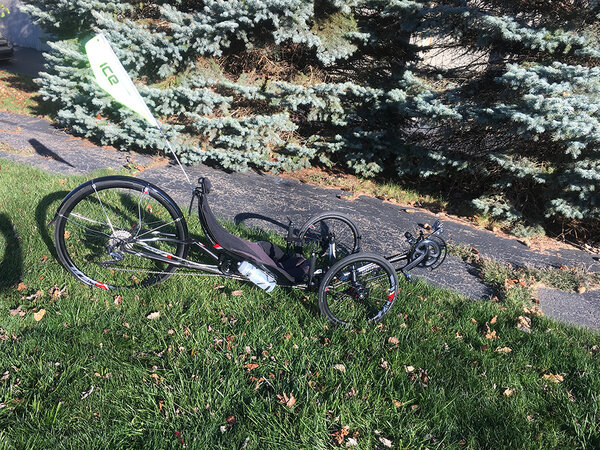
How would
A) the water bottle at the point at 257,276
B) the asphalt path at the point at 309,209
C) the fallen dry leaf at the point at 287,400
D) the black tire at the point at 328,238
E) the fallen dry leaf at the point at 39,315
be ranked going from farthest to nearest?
the asphalt path at the point at 309,209 → the black tire at the point at 328,238 → the water bottle at the point at 257,276 → the fallen dry leaf at the point at 39,315 → the fallen dry leaf at the point at 287,400

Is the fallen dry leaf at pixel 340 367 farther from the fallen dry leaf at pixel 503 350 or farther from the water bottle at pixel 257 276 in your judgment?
the fallen dry leaf at pixel 503 350

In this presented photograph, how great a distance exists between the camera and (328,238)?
12.6 feet

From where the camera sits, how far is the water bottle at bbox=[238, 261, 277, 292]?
11.3 feet

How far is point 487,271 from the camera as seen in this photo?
15.2 ft

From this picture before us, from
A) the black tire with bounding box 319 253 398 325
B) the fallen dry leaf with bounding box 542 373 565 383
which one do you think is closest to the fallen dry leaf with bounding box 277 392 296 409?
the black tire with bounding box 319 253 398 325

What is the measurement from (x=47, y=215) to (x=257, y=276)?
98.8 inches

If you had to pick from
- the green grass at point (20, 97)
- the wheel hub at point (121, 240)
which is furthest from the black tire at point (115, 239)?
the green grass at point (20, 97)

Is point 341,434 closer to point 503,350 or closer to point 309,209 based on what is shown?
point 503,350

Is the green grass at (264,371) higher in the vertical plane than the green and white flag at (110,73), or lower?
lower

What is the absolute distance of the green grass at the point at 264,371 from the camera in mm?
2516

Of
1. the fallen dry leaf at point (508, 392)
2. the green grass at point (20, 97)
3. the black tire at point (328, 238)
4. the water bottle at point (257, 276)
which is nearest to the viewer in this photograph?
the fallen dry leaf at point (508, 392)

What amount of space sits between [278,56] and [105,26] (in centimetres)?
279

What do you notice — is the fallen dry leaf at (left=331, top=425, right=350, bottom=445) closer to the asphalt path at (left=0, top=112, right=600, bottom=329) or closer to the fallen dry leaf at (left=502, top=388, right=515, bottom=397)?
the fallen dry leaf at (left=502, top=388, right=515, bottom=397)

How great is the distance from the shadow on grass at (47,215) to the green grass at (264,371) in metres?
0.16
